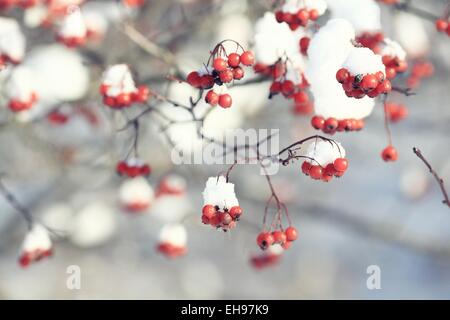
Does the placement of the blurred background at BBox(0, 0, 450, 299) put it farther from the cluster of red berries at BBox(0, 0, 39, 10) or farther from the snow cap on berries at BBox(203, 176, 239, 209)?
the snow cap on berries at BBox(203, 176, 239, 209)

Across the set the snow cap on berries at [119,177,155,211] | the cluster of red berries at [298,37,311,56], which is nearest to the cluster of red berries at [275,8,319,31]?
the cluster of red berries at [298,37,311,56]

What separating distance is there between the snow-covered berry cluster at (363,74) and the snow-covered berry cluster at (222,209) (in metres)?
0.75

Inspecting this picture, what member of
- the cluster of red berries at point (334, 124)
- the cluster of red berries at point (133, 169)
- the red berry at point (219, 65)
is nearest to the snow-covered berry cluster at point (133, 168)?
the cluster of red berries at point (133, 169)

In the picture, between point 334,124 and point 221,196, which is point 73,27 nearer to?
point 221,196

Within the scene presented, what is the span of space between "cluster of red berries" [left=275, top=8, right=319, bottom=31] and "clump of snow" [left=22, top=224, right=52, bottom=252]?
220 centimetres

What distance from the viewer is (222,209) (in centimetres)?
270

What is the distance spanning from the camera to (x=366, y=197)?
11430 mm

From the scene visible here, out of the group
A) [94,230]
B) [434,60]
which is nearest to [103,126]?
[94,230]

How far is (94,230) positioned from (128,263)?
2.86 metres

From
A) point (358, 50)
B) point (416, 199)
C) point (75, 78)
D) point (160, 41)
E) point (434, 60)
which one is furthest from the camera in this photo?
point (416, 199)

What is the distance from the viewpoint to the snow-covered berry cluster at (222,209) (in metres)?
2.67

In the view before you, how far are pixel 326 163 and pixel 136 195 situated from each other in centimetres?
264

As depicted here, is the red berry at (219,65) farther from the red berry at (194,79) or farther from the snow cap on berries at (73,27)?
the snow cap on berries at (73,27)
